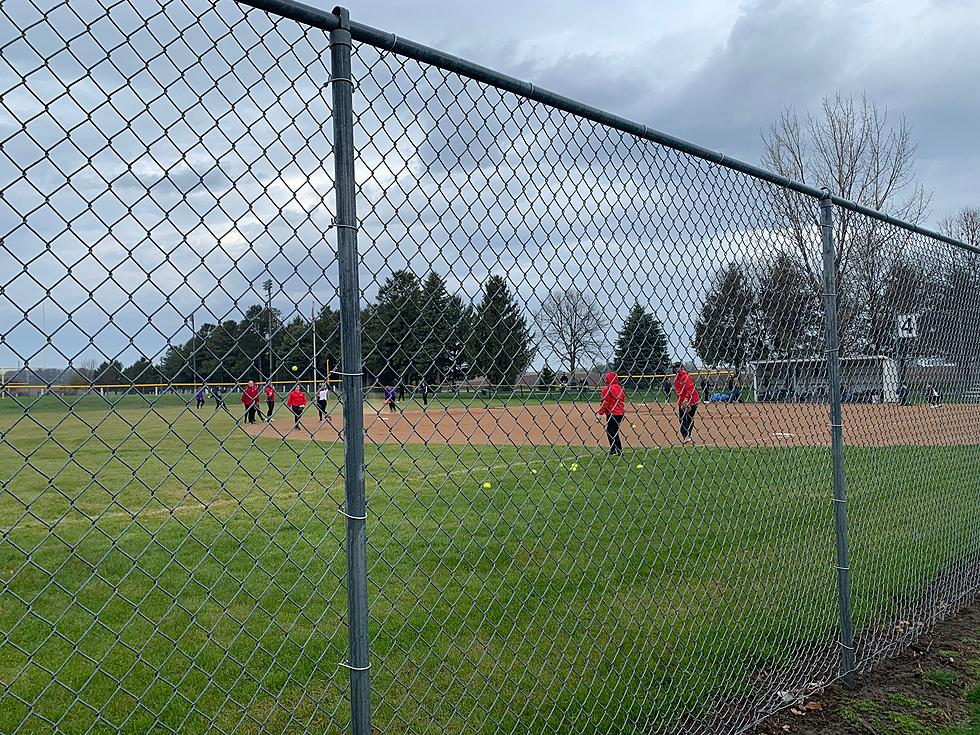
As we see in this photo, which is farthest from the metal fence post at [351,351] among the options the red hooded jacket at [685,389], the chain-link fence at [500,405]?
the red hooded jacket at [685,389]

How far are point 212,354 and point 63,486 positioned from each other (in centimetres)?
994

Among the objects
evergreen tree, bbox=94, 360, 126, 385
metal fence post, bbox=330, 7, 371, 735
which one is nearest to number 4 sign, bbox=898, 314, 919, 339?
metal fence post, bbox=330, 7, 371, 735

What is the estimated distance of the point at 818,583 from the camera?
14.9 feet

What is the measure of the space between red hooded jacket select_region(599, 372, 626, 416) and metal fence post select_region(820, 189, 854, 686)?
1037 millimetres

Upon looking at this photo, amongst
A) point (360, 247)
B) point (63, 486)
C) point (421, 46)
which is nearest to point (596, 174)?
point (421, 46)

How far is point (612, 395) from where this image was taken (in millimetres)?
3623

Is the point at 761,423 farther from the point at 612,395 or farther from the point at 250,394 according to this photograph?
the point at 250,394

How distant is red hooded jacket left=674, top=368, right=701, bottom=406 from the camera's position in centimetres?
361

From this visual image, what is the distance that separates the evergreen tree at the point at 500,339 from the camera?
8.26 ft

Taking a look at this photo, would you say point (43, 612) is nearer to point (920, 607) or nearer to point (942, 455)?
point (920, 607)

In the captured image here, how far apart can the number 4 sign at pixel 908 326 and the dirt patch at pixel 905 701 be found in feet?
6.26

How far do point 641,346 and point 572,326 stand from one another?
1.90ft

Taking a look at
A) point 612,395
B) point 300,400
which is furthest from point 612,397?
point 300,400

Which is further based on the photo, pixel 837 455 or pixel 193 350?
pixel 837 455
